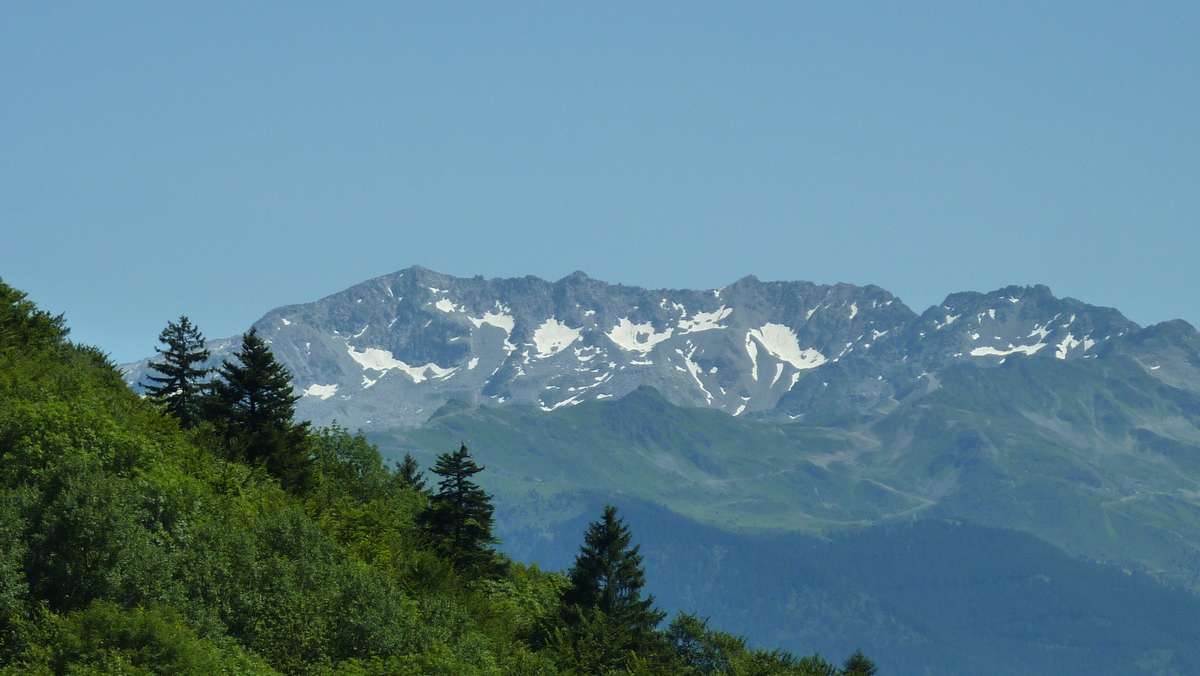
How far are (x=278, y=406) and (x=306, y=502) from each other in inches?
427

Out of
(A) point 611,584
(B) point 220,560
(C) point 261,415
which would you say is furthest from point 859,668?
(B) point 220,560

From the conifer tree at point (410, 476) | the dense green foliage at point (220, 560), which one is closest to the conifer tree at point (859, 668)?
the dense green foliage at point (220, 560)

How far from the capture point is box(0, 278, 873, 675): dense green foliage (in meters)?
55.8

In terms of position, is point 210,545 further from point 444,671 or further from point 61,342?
point 61,342

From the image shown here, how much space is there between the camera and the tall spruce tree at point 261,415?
3664 inches

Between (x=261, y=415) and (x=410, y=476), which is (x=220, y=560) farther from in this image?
(x=410, y=476)

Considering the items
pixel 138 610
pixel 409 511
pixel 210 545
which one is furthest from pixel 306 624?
pixel 409 511

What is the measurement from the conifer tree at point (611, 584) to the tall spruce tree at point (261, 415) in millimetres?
17078

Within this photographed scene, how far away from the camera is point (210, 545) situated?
6488 centimetres

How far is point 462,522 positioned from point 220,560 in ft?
120

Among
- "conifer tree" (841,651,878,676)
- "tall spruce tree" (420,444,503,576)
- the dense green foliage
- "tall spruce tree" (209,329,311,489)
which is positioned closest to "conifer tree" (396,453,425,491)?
the dense green foliage

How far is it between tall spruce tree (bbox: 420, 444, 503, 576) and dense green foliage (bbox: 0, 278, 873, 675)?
0.34 meters

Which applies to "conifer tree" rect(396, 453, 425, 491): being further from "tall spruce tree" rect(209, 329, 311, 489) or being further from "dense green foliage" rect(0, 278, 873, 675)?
"tall spruce tree" rect(209, 329, 311, 489)

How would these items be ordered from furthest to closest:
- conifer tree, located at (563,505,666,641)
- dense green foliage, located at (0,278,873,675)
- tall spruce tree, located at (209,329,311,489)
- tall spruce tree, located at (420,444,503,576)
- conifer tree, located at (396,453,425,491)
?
conifer tree, located at (396,453,425,491)
tall spruce tree, located at (420,444,503,576)
conifer tree, located at (563,505,666,641)
tall spruce tree, located at (209,329,311,489)
dense green foliage, located at (0,278,873,675)
